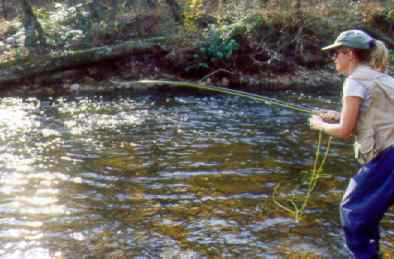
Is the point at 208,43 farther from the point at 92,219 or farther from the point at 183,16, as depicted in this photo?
the point at 92,219

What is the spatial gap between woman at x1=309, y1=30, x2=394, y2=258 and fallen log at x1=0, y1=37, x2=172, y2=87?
1271 centimetres

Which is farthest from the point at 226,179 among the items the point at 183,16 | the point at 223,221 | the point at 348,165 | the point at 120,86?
the point at 183,16

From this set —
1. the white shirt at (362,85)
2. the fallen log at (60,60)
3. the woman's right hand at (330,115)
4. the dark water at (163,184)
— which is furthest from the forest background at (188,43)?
the white shirt at (362,85)

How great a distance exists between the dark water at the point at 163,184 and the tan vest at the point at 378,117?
160 centimetres

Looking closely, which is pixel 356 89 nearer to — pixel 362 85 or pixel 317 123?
pixel 362 85

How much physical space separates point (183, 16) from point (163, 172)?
44.4 ft

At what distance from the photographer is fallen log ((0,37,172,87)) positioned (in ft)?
49.7

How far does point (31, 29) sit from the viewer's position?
17.9m

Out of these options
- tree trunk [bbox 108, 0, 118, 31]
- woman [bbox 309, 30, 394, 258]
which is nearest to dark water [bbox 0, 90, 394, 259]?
woman [bbox 309, 30, 394, 258]

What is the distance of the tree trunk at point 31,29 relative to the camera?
17.7 metres

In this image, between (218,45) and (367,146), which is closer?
(367,146)

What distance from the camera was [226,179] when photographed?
25.1 feet

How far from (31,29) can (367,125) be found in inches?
631

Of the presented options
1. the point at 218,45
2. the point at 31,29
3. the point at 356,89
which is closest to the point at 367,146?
the point at 356,89
